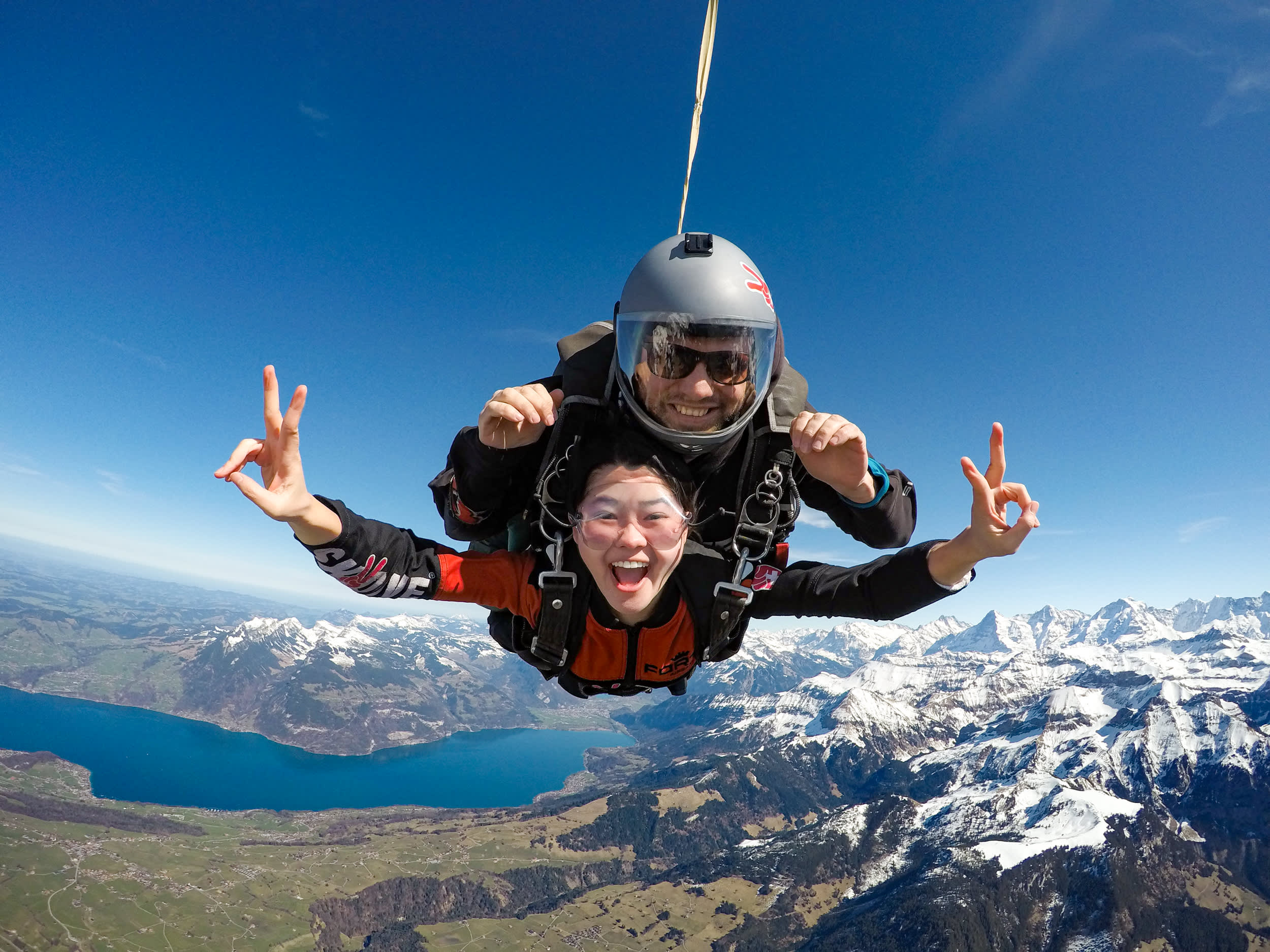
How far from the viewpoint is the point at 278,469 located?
10.3ft

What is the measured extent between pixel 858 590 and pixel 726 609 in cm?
91

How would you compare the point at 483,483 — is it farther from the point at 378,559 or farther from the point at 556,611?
the point at 556,611

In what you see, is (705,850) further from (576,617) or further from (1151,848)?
(576,617)

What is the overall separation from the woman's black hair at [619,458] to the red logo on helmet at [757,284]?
104 centimetres

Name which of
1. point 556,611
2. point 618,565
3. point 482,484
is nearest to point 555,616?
point 556,611

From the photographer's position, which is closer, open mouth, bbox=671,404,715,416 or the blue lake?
open mouth, bbox=671,404,715,416

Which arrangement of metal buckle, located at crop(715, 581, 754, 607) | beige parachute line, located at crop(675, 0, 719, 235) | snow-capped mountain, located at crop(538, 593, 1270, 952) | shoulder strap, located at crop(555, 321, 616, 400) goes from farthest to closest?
snow-capped mountain, located at crop(538, 593, 1270, 952) < metal buckle, located at crop(715, 581, 754, 607) < shoulder strap, located at crop(555, 321, 616, 400) < beige parachute line, located at crop(675, 0, 719, 235)

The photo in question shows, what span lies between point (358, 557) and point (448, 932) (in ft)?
438

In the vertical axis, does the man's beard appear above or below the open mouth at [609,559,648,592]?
above

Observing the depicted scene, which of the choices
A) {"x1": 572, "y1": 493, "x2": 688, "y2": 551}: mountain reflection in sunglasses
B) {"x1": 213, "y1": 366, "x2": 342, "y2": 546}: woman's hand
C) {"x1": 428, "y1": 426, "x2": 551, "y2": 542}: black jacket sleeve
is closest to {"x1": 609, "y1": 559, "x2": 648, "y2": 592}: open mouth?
{"x1": 572, "y1": 493, "x2": 688, "y2": 551}: mountain reflection in sunglasses

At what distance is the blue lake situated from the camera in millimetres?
146500

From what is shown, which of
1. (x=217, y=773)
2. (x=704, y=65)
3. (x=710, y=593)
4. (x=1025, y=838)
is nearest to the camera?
(x=704, y=65)

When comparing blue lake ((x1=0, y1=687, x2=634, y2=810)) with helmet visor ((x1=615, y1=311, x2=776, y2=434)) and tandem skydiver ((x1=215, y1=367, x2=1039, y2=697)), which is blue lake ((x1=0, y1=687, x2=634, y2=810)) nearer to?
tandem skydiver ((x1=215, y1=367, x2=1039, y2=697))

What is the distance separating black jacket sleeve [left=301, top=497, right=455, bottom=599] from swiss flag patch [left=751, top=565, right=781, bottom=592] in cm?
204
